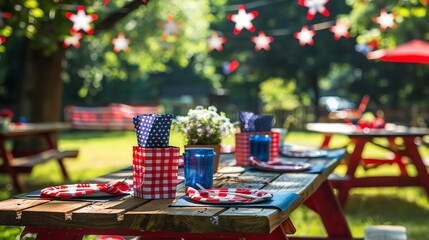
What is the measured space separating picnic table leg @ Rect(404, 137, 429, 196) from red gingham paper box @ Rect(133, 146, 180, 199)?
222 inches

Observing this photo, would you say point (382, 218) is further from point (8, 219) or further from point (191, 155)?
point (8, 219)

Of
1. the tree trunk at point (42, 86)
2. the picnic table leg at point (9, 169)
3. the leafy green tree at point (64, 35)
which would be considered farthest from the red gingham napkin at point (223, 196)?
the tree trunk at point (42, 86)

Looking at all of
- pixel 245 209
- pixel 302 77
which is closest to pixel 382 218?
pixel 245 209

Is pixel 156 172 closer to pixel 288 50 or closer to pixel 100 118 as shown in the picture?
pixel 100 118

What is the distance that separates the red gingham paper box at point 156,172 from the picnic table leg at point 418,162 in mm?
5637

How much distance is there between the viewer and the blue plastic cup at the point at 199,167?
3016 millimetres

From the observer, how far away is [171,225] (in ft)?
7.66

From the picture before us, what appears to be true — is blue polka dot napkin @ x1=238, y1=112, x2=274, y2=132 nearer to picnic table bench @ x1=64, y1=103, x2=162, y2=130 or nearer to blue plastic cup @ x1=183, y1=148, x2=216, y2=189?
blue plastic cup @ x1=183, y1=148, x2=216, y2=189

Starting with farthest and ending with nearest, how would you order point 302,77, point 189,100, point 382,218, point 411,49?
point 189,100
point 302,77
point 411,49
point 382,218

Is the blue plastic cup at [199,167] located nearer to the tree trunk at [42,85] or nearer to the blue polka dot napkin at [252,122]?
the blue polka dot napkin at [252,122]

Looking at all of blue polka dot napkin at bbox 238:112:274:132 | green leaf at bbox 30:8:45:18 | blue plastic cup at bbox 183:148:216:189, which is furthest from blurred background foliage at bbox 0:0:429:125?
blue plastic cup at bbox 183:148:216:189

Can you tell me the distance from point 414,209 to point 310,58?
27778 mm

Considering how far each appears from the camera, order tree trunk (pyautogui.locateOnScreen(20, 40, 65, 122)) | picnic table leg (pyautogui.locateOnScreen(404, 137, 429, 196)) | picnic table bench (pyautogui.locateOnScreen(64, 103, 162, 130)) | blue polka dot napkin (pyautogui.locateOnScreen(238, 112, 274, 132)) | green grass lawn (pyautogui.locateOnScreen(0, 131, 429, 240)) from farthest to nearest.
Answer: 1. picnic table bench (pyautogui.locateOnScreen(64, 103, 162, 130))
2. tree trunk (pyautogui.locateOnScreen(20, 40, 65, 122))
3. picnic table leg (pyautogui.locateOnScreen(404, 137, 429, 196))
4. green grass lawn (pyautogui.locateOnScreen(0, 131, 429, 240))
5. blue polka dot napkin (pyautogui.locateOnScreen(238, 112, 274, 132))

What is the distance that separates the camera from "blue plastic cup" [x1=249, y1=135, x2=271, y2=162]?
406cm
